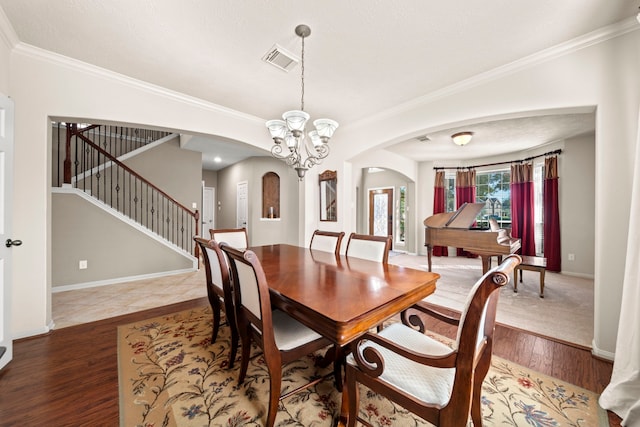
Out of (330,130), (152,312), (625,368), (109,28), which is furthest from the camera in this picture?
(152,312)

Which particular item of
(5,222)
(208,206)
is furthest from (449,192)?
(5,222)

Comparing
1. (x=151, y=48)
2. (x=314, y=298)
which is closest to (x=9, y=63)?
(x=151, y=48)

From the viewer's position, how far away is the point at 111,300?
3.31 metres

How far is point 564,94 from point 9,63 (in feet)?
16.2

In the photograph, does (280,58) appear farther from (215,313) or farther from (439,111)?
(215,313)

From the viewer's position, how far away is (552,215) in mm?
4855

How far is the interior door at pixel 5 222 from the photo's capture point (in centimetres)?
185

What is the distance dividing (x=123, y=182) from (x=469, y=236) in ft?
21.7

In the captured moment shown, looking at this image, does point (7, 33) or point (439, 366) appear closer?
point (439, 366)

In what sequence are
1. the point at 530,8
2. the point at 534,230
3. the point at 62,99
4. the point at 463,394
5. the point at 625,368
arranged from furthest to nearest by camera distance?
the point at 534,230 → the point at 62,99 → the point at 530,8 → the point at 625,368 → the point at 463,394

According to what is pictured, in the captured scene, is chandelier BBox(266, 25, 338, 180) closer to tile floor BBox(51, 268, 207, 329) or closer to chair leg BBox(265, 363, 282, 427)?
chair leg BBox(265, 363, 282, 427)

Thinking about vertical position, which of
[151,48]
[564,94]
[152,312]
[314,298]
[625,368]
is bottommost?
[152,312]

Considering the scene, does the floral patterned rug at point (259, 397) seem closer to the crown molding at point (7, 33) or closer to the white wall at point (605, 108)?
the white wall at point (605, 108)

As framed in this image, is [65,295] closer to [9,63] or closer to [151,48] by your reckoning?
[9,63]
